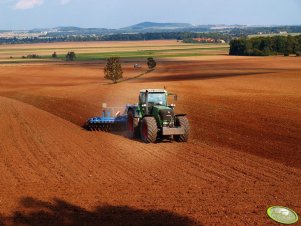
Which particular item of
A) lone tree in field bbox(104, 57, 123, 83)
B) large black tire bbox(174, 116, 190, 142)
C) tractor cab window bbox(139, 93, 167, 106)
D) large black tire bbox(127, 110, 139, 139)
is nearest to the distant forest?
lone tree in field bbox(104, 57, 123, 83)

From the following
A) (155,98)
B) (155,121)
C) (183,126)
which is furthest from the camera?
(155,98)

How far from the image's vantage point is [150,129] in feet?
58.7

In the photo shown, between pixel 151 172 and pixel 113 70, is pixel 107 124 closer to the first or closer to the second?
pixel 151 172

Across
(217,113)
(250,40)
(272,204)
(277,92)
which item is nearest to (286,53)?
(250,40)

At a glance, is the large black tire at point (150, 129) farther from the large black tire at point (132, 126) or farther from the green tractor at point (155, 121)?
the large black tire at point (132, 126)

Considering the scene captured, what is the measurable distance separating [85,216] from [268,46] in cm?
9821

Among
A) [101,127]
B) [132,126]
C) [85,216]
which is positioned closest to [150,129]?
[132,126]

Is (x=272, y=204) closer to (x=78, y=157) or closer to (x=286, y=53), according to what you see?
(x=78, y=157)

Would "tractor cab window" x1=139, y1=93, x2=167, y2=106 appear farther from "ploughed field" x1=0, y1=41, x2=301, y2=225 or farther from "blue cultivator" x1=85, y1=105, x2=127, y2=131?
"blue cultivator" x1=85, y1=105, x2=127, y2=131

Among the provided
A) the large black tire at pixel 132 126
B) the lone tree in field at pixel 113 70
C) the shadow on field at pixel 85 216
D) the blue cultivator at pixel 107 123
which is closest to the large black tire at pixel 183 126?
the large black tire at pixel 132 126

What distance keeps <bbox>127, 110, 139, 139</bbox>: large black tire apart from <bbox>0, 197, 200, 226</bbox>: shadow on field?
28.9ft

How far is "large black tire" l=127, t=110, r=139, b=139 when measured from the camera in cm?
1958

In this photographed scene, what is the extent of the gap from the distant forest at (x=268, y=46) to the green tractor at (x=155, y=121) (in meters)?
81.7

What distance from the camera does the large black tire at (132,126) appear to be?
771 inches
